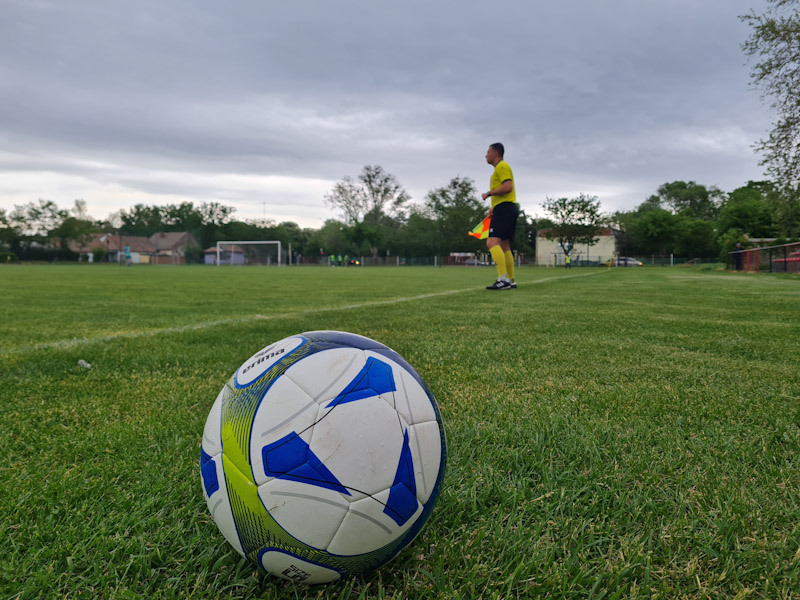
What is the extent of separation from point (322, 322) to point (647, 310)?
479 centimetres

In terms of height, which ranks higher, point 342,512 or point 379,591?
point 342,512

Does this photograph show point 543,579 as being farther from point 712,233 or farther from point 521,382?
point 712,233

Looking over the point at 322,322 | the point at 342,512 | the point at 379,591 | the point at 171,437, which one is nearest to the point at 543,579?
the point at 379,591

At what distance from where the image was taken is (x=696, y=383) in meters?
2.94

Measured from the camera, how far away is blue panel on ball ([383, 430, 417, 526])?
46.4 inches

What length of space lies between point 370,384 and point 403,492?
282 mm

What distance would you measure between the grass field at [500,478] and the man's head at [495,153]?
607 centimetres

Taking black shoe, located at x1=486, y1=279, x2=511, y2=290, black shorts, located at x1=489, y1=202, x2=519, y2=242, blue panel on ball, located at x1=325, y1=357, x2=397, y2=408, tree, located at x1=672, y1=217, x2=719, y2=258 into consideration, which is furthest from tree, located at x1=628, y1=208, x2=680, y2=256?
blue panel on ball, located at x1=325, y1=357, x2=397, y2=408

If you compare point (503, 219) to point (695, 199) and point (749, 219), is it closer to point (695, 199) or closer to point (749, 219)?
point (749, 219)

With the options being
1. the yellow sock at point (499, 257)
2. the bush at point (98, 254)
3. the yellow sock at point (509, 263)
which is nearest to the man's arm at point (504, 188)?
the yellow sock at point (499, 257)

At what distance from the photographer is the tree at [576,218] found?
1890 inches

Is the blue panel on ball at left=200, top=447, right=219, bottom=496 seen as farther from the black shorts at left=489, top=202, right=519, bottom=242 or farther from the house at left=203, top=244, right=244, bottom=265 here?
the house at left=203, top=244, right=244, bottom=265

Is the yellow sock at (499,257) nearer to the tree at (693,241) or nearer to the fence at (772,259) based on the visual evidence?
the fence at (772,259)

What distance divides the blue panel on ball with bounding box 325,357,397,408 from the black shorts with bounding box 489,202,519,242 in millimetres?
8681
